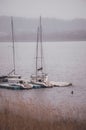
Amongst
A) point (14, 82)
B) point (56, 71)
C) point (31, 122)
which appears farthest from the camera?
point (14, 82)

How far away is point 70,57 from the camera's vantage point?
363cm

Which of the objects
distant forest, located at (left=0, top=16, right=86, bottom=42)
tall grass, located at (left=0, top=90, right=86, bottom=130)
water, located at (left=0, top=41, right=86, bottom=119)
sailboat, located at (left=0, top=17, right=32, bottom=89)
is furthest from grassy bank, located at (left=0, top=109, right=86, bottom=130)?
distant forest, located at (left=0, top=16, right=86, bottom=42)

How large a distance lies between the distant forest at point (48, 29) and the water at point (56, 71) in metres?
0.07

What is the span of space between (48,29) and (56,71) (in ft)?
1.41

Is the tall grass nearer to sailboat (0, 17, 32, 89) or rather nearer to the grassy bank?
the grassy bank

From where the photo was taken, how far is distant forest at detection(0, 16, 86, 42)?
3627 millimetres

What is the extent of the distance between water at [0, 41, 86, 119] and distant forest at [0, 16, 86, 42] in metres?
0.07

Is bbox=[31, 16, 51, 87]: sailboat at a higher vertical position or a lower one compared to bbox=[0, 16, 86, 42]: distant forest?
lower

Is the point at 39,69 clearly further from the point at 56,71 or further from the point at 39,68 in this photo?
the point at 56,71

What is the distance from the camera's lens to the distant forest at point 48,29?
3.63m

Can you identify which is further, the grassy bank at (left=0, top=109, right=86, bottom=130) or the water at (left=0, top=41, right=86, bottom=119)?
the water at (left=0, top=41, right=86, bottom=119)

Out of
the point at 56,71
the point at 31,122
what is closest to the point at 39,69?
the point at 56,71

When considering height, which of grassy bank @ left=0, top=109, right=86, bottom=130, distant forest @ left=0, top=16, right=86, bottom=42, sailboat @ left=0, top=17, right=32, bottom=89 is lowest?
grassy bank @ left=0, top=109, right=86, bottom=130

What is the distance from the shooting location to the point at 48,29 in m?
3.66
